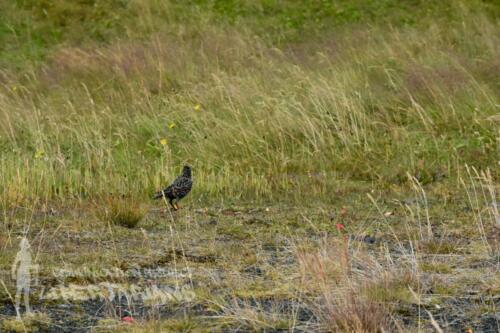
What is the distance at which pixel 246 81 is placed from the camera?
1234cm

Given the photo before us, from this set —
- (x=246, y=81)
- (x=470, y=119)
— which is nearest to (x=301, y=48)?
(x=246, y=81)

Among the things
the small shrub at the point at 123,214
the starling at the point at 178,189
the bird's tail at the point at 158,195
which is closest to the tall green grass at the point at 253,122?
the bird's tail at the point at 158,195

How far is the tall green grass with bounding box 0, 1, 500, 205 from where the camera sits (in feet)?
32.4

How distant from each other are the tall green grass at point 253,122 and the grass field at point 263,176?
0.03m

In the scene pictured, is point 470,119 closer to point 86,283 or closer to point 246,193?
point 246,193

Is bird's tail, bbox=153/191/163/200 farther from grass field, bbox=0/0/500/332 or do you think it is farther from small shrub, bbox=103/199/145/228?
small shrub, bbox=103/199/145/228

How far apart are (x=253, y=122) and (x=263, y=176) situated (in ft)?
5.08

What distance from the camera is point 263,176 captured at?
9.95 m

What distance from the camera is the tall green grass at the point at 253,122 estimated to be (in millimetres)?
9883

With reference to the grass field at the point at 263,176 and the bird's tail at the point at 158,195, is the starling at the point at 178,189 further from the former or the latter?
the grass field at the point at 263,176

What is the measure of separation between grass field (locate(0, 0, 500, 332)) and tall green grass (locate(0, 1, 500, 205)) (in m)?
0.03

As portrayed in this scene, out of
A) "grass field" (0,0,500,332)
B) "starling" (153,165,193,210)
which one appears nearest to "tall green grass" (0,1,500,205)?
"grass field" (0,0,500,332)

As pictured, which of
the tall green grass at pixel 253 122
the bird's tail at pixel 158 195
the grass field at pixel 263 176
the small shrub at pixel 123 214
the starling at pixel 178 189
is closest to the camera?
the grass field at pixel 263 176

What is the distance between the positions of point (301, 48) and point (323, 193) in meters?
7.91
